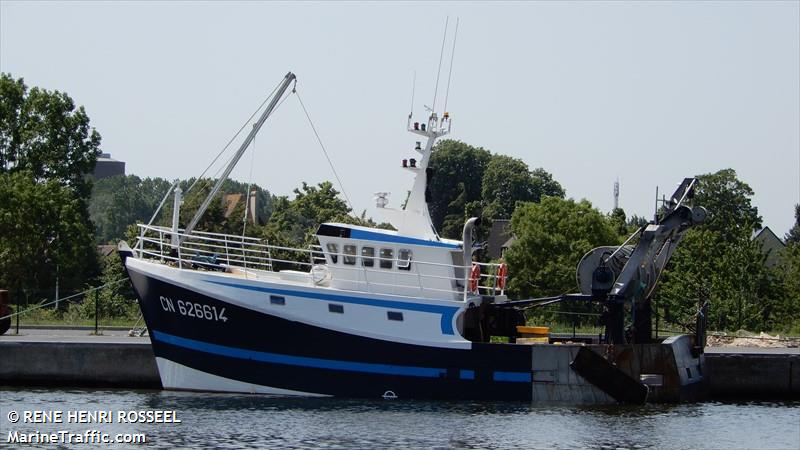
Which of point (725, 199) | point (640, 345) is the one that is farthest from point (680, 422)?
point (725, 199)

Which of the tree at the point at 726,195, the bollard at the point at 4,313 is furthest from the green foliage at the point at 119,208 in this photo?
the bollard at the point at 4,313

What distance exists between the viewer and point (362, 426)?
88.9ft

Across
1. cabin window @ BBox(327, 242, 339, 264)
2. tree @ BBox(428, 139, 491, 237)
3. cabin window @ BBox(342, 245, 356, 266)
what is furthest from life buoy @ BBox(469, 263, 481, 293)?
tree @ BBox(428, 139, 491, 237)

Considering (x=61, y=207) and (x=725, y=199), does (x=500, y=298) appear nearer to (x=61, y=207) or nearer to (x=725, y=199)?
(x=61, y=207)

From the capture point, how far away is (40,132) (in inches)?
2832

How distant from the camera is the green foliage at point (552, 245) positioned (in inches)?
2478

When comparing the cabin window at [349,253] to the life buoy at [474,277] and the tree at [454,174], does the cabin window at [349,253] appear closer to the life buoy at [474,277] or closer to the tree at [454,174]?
the life buoy at [474,277]

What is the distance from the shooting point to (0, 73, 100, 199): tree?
71.3 meters

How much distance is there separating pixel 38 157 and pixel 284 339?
45.2 m

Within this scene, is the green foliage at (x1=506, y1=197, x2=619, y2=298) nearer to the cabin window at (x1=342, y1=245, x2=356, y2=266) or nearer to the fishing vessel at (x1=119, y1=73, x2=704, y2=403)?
the fishing vessel at (x1=119, y1=73, x2=704, y2=403)

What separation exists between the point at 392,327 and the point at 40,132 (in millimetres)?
46183

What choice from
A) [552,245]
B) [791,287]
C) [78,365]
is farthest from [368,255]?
[791,287]

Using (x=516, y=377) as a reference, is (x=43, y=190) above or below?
above

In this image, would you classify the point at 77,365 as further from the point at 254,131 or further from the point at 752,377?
the point at 752,377
